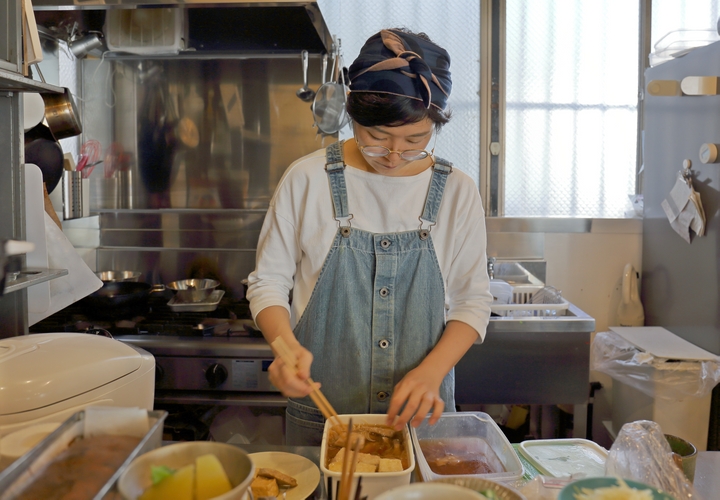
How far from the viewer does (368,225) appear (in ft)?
4.48

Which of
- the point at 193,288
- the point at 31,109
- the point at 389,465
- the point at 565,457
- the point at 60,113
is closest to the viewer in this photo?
the point at 389,465

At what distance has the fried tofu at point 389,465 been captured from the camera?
825 millimetres

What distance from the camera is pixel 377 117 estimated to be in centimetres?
122

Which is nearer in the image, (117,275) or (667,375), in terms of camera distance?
(667,375)

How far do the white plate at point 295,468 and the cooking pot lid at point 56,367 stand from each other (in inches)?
11.2

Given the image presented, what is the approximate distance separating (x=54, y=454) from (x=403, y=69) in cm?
92

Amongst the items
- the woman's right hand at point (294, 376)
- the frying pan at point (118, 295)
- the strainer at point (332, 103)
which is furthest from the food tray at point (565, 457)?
the strainer at point (332, 103)

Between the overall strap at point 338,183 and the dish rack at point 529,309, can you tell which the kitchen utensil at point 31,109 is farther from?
the dish rack at point 529,309

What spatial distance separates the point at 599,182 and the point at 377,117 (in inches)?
84.0

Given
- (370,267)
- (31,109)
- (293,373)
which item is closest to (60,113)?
(31,109)

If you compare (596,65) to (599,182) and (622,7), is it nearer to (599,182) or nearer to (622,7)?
(622,7)

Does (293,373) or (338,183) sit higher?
(338,183)

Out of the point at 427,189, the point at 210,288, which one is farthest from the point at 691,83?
the point at 210,288

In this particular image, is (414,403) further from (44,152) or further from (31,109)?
(44,152)
